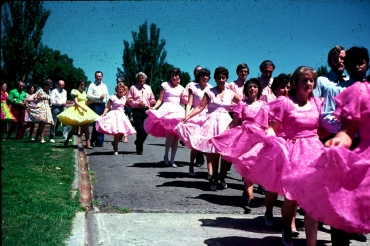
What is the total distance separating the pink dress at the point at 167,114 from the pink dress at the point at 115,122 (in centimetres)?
207

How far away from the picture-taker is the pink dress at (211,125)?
8.62 metres

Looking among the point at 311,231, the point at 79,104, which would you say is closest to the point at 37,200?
the point at 311,231

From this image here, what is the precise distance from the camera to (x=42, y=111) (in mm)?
16969

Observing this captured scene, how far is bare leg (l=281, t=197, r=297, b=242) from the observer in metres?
5.10

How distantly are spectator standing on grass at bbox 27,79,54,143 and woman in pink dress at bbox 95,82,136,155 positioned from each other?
3.24 m

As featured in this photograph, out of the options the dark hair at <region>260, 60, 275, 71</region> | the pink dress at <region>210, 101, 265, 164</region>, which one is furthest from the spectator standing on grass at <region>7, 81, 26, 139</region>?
the pink dress at <region>210, 101, 265, 164</region>

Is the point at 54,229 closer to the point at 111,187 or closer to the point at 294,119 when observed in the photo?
the point at 294,119

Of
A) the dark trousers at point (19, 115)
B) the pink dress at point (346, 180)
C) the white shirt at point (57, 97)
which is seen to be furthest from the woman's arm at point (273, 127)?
the dark trousers at point (19, 115)

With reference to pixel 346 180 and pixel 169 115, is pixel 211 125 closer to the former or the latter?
pixel 169 115

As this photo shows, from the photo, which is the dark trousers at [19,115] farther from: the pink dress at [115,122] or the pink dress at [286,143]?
the pink dress at [286,143]

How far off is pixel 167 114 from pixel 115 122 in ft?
9.90

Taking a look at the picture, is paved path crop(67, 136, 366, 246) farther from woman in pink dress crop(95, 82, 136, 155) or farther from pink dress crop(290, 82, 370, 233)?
woman in pink dress crop(95, 82, 136, 155)

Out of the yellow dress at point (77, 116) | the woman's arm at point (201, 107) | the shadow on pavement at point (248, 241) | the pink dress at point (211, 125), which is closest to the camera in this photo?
the shadow on pavement at point (248, 241)

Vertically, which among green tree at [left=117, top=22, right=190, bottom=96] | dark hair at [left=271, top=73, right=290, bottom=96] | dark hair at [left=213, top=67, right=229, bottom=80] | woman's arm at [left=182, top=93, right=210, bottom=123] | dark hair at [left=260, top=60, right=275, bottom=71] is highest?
green tree at [left=117, top=22, right=190, bottom=96]
